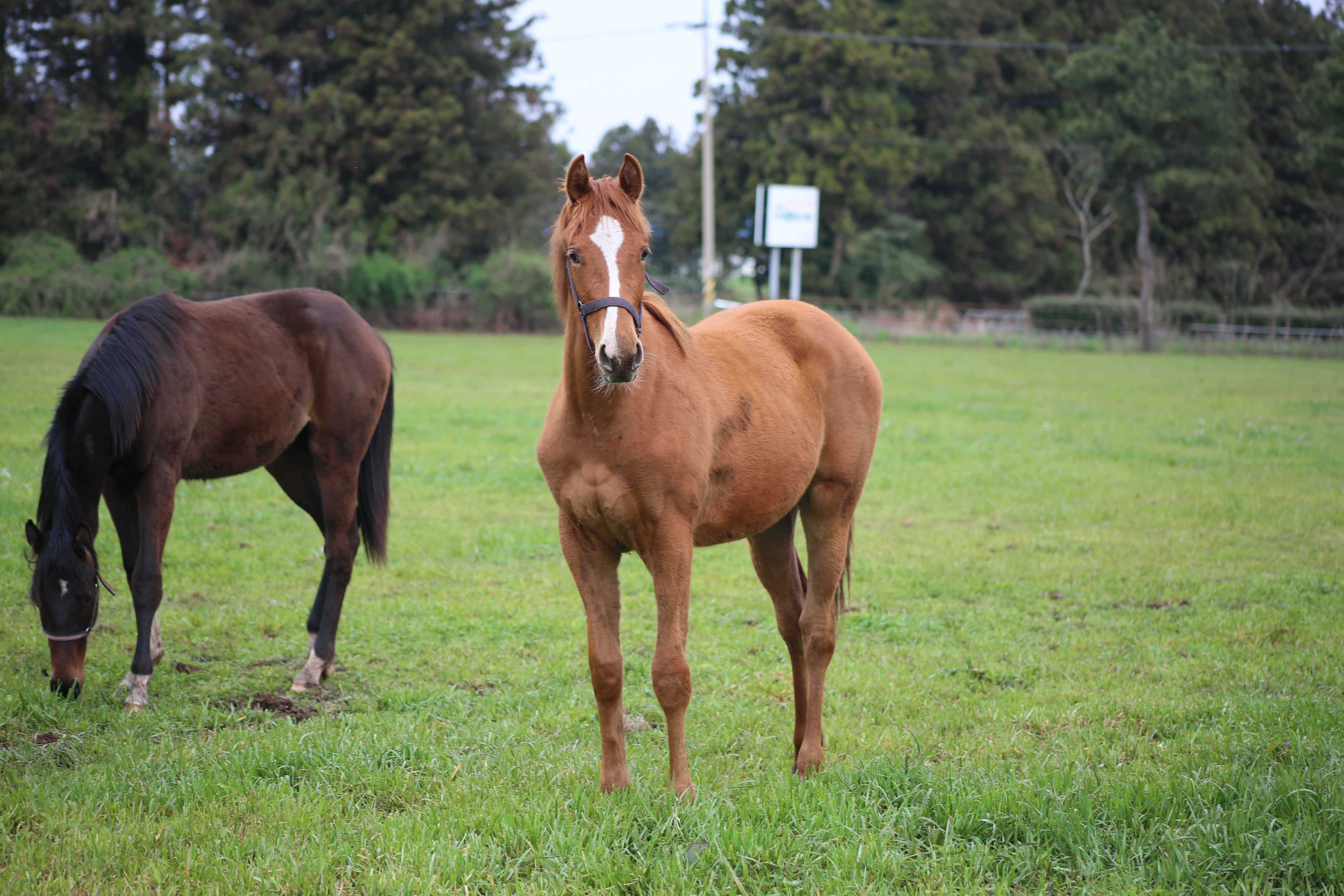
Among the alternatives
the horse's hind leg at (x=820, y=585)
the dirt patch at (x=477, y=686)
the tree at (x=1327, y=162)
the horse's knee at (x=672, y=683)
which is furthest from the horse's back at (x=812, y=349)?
the tree at (x=1327, y=162)

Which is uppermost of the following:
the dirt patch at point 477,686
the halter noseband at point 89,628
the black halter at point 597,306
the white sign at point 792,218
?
the white sign at point 792,218

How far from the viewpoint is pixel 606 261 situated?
2.91 meters

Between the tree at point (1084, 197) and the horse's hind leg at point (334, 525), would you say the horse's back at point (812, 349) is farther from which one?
the tree at point (1084, 197)

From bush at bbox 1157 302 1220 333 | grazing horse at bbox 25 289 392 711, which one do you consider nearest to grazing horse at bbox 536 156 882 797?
grazing horse at bbox 25 289 392 711

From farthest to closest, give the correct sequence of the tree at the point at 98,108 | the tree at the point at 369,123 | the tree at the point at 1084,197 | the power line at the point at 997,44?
the tree at the point at 1084,197, the power line at the point at 997,44, the tree at the point at 369,123, the tree at the point at 98,108

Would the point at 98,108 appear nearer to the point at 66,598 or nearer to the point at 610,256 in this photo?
the point at 66,598

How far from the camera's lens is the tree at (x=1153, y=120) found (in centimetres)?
3991

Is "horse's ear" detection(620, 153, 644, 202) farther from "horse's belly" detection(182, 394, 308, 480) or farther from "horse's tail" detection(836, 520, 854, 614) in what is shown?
"horse's belly" detection(182, 394, 308, 480)

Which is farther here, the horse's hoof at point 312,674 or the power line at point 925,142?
the power line at point 925,142

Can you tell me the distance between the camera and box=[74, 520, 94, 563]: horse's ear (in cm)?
418

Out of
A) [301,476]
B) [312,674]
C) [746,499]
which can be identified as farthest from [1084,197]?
[312,674]

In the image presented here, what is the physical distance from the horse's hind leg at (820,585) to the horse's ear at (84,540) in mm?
3370

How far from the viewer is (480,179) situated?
38500 mm

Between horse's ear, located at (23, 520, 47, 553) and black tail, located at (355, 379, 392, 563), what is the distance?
1.59 metres
